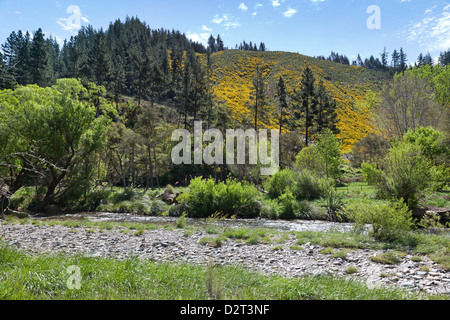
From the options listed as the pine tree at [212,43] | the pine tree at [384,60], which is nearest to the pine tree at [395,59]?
the pine tree at [384,60]

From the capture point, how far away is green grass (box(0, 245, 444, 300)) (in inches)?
152

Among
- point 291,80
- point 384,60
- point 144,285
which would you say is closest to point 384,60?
point 384,60

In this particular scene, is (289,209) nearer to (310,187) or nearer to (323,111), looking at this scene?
(310,187)

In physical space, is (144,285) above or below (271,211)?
above

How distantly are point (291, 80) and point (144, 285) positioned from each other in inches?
3272

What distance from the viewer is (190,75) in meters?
50.9

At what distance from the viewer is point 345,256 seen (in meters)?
8.38

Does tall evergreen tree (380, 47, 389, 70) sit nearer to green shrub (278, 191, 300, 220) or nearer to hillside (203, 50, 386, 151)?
hillside (203, 50, 386, 151)

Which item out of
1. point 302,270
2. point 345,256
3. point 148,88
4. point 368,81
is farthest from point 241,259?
point 368,81

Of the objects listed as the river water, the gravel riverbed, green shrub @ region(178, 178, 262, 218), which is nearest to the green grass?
the gravel riverbed

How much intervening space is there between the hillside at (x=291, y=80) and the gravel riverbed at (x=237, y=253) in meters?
44.7

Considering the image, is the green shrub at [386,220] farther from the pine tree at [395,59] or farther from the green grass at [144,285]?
the pine tree at [395,59]

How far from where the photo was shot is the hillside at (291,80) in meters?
62.7
